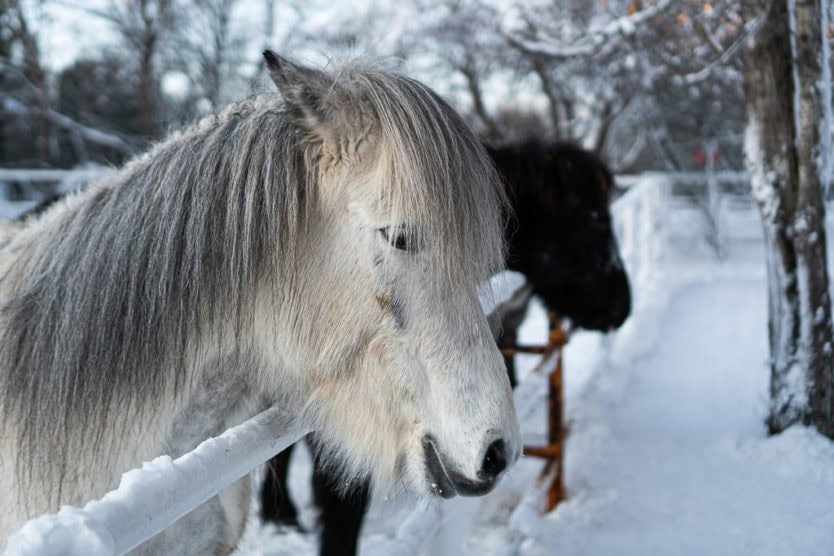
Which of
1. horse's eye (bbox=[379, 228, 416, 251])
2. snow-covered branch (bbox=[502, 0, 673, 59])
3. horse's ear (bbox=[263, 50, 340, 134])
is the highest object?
snow-covered branch (bbox=[502, 0, 673, 59])

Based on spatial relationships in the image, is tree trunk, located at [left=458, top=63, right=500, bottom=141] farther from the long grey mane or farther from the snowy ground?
the long grey mane

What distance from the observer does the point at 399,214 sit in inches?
58.9

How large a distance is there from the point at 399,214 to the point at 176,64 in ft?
35.1

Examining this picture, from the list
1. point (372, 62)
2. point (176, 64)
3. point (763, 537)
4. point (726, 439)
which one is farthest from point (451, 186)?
point (176, 64)

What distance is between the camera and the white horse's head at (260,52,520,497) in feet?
4.76

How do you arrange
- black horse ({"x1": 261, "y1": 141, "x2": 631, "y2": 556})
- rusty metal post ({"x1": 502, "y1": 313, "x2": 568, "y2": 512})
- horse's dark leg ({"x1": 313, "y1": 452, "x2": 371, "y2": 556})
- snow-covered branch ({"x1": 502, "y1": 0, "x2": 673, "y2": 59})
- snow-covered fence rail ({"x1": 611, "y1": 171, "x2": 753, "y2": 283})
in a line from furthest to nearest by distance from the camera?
snow-covered fence rail ({"x1": 611, "y1": 171, "x2": 753, "y2": 283})
black horse ({"x1": 261, "y1": 141, "x2": 631, "y2": 556})
snow-covered branch ({"x1": 502, "y1": 0, "x2": 673, "y2": 59})
rusty metal post ({"x1": 502, "y1": 313, "x2": 568, "y2": 512})
horse's dark leg ({"x1": 313, "y1": 452, "x2": 371, "y2": 556})

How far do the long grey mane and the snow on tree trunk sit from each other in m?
2.29

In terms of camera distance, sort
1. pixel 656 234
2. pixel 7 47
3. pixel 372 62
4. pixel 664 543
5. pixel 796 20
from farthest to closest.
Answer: pixel 7 47 → pixel 656 234 → pixel 796 20 → pixel 664 543 → pixel 372 62

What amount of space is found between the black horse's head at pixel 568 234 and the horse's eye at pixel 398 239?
2919mm

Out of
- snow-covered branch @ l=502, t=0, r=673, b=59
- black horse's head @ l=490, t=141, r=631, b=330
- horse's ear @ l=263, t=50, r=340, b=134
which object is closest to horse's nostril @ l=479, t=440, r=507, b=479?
horse's ear @ l=263, t=50, r=340, b=134

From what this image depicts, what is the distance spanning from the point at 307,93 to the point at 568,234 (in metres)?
3.16

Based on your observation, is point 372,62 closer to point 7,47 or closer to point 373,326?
point 373,326

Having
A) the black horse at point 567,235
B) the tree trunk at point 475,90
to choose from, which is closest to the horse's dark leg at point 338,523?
the black horse at point 567,235

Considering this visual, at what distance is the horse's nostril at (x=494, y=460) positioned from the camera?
4.55 ft
